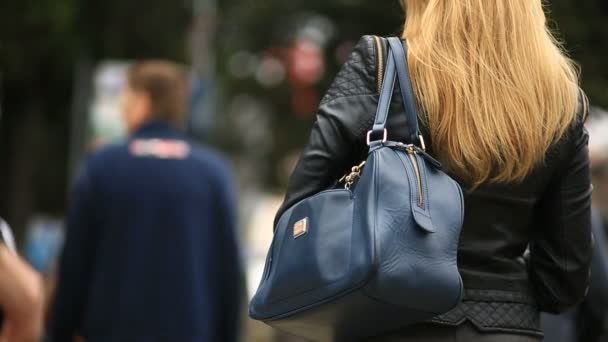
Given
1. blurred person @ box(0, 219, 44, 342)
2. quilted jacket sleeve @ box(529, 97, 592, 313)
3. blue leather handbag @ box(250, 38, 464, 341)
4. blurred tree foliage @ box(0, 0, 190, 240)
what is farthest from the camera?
blurred tree foliage @ box(0, 0, 190, 240)

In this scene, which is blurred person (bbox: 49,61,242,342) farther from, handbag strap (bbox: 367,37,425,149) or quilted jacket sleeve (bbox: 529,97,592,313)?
handbag strap (bbox: 367,37,425,149)

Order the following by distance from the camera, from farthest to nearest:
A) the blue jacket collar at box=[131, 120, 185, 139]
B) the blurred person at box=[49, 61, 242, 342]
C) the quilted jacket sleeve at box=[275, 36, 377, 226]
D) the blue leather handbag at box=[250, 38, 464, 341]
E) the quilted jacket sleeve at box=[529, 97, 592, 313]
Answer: the blue jacket collar at box=[131, 120, 185, 139] → the blurred person at box=[49, 61, 242, 342] → the quilted jacket sleeve at box=[529, 97, 592, 313] → the quilted jacket sleeve at box=[275, 36, 377, 226] → the blue leather handbag at box=[250, 38, 464, 341]

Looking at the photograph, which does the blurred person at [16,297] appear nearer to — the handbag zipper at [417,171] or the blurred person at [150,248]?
the blurred person at [150,248]

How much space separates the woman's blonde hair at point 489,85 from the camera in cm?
312

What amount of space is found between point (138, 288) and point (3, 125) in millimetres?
11733

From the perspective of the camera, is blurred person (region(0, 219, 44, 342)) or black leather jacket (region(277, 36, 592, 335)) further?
blurred person (region(0, 219, 44, 342))

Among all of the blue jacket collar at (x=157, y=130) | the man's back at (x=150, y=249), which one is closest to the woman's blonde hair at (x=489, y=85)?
the man's back at (x=150, y=249)

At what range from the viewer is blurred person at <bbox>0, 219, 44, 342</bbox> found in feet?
13.6

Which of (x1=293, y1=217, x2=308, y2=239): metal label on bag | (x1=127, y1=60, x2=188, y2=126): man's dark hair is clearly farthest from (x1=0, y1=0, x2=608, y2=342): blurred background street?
(x1=293, y1=217, x2=308, y2=239): metal label on bag

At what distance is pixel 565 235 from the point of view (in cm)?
335

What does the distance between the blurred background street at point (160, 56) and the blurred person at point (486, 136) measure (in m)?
3.36

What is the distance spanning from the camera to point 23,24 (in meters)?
12.0

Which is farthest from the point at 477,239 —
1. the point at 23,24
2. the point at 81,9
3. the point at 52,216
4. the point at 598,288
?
the point at 52,216

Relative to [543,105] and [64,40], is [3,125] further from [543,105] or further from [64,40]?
[543,105]
